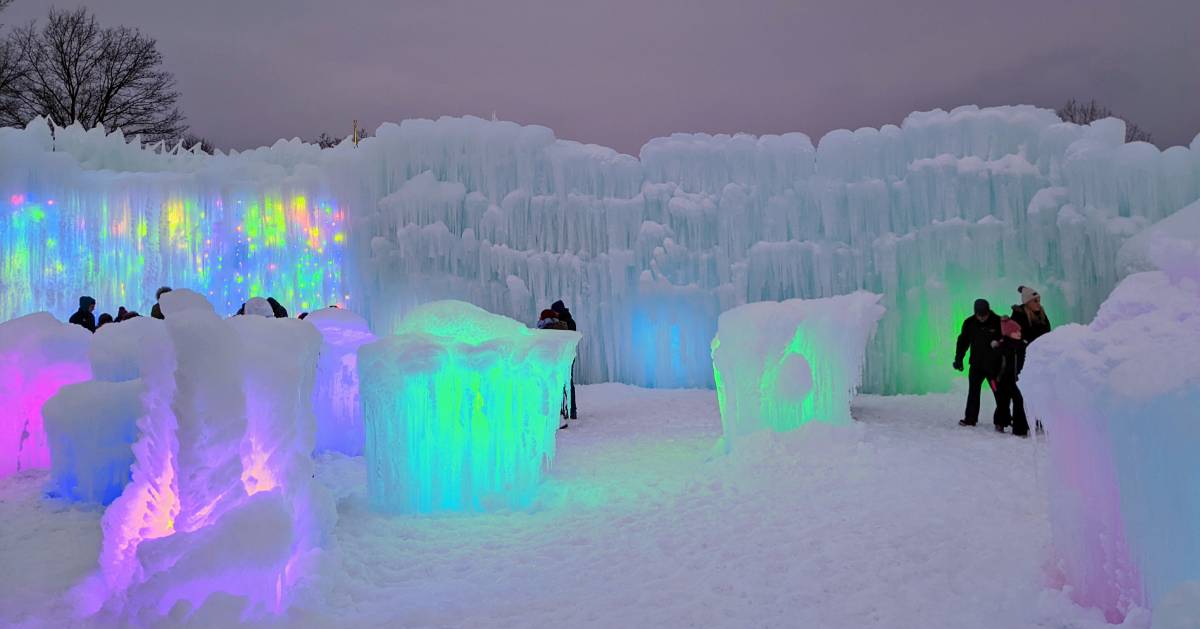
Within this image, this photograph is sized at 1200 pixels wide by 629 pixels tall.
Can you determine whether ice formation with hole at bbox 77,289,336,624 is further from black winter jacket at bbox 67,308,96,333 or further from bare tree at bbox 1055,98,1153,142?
bare tree at bbox 1055,98,1153,142

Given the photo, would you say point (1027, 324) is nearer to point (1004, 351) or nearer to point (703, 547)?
point (1004, 351)

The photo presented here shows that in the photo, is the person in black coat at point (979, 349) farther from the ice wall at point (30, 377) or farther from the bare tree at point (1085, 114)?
the bare tree at point (1085, 114)

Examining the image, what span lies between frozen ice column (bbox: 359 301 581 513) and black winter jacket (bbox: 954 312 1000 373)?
5540 mm

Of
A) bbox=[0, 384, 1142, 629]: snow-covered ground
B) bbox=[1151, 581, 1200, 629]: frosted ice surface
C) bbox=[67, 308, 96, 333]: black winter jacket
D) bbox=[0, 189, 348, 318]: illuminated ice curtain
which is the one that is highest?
bbox=[0, 189, 348, 318]: illuminated ice curtain

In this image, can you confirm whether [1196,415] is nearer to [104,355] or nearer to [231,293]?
[104,355]

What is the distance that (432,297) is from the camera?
14.8m

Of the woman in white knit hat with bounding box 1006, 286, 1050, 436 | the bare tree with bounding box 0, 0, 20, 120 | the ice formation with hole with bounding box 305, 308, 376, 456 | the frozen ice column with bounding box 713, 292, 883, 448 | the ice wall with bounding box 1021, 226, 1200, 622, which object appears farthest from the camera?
the bare tree with bounding box 0, 0, 20, 120

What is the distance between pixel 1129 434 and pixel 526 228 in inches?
492

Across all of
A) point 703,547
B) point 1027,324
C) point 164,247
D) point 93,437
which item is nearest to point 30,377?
point 93,437

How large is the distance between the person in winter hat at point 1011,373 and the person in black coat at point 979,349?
0.10 metres

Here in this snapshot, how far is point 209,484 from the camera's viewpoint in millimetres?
4133

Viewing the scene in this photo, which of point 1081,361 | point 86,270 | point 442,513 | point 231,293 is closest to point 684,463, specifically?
point 442,513

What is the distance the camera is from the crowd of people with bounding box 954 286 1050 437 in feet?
28.2

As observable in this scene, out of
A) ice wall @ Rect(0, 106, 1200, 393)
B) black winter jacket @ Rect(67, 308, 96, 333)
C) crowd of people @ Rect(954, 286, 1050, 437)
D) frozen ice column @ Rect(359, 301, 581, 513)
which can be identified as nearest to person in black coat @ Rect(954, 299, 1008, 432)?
crowd of people @ Rect(954, 286, 1050, 437)
